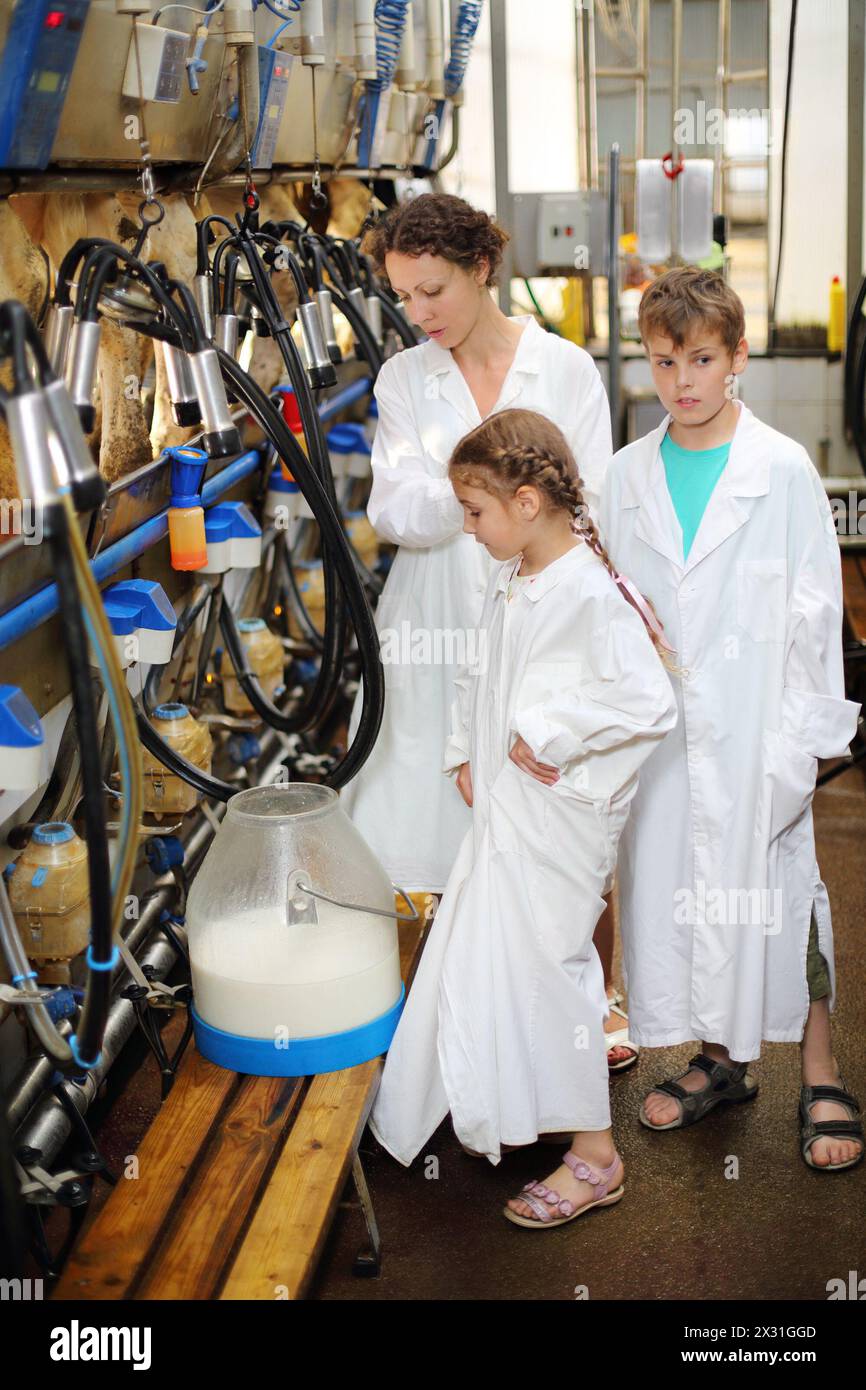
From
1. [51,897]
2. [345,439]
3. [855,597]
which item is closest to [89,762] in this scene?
[51,897]

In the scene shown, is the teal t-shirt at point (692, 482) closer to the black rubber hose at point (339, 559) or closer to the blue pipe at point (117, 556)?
the black rubber hose at point (339, 559)

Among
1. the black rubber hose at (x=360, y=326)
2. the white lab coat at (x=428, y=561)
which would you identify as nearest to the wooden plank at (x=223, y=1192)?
the white lab coat at (x=428, y=561)

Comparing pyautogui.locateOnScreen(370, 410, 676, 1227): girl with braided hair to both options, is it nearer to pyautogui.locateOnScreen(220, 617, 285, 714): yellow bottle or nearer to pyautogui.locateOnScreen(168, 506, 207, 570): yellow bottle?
pyautogui.locateOnScreen(168, 506, 207, 570): yellow bottle

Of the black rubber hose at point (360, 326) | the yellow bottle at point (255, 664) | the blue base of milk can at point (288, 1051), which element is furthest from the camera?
the yellow bottle at point (255, 664)

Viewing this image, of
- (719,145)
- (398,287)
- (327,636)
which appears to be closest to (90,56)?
(398,287)

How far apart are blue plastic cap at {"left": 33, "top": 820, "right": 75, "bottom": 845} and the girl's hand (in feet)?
2.32

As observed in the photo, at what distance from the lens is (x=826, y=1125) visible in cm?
256

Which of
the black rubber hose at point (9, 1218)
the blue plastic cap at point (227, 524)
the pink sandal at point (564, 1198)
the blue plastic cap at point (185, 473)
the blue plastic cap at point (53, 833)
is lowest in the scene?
the pink sandal at point (564, 1198)

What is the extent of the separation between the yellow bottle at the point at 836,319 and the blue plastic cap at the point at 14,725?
5.45m

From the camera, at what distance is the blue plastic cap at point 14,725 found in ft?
6.19

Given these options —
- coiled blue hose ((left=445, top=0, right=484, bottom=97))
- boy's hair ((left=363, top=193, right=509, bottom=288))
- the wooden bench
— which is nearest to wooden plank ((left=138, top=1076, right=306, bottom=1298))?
the wooden bench

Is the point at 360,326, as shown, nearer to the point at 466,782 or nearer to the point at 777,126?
the point at 466,782

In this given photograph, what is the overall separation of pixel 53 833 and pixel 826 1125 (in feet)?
4.64
